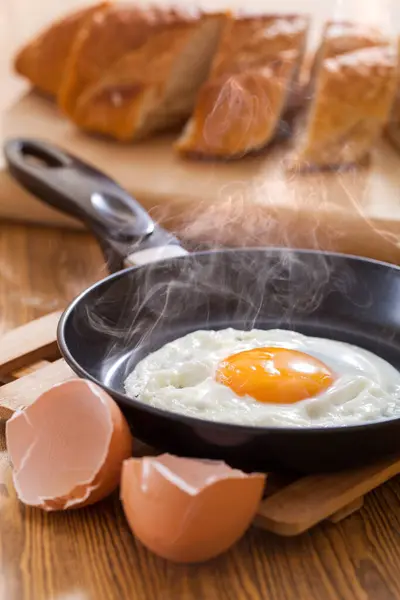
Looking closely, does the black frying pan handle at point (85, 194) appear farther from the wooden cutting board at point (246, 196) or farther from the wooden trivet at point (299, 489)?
the wooden trivet at point (299, 489)

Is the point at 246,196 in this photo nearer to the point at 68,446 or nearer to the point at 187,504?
the point at 68,446

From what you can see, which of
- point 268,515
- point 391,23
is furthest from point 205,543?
point 391,23

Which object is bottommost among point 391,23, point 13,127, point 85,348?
point 391,23

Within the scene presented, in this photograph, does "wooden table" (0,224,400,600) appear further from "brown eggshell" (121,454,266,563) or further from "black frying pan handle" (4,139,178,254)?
"black frying pan handle" (4,139,178,254)

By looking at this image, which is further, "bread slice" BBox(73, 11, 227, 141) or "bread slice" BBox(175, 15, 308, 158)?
"bread slice" BBox(73, 11, 227, 141)

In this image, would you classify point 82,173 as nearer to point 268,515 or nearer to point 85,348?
point 85,348

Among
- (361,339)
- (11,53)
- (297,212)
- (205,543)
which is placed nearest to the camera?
(205,543)

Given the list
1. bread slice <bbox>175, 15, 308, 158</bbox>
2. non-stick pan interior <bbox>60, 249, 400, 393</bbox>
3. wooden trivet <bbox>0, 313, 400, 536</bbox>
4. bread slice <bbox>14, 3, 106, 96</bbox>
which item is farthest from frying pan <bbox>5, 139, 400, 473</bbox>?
bread slice <bbox>14, 3, 106, 96</bbox>
